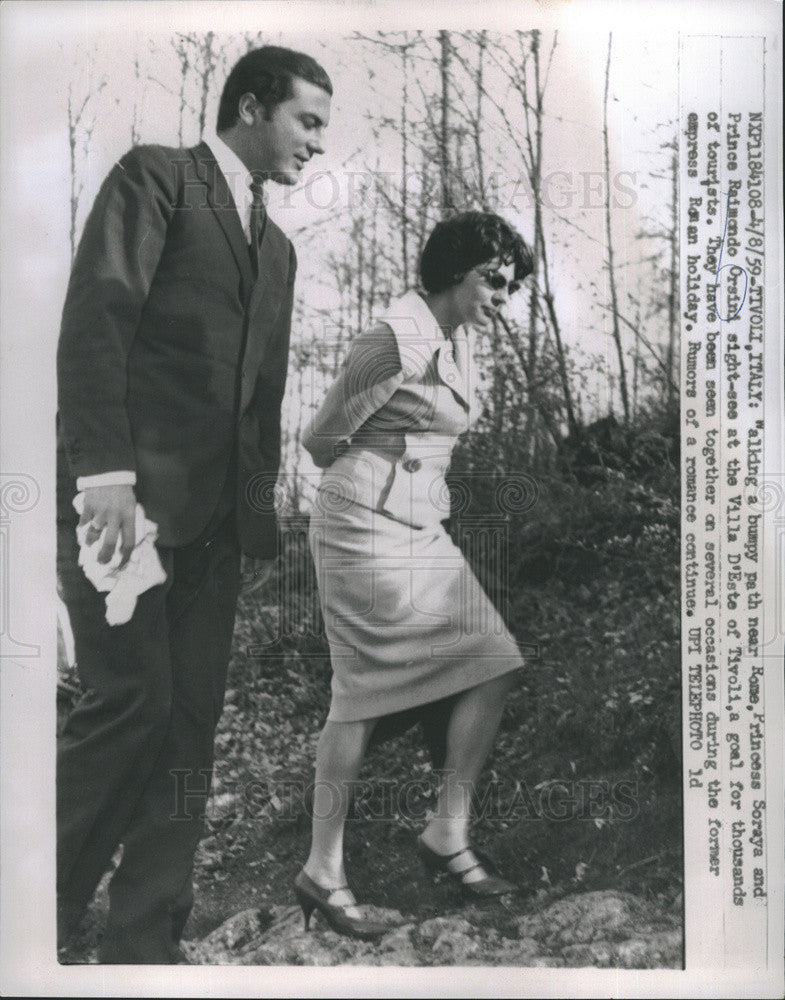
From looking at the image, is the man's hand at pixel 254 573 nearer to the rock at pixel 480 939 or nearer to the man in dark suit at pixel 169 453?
the man in dark suit at pixel 169 453

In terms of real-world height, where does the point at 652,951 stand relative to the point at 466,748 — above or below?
below

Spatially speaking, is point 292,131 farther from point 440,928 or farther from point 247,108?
point 440,928

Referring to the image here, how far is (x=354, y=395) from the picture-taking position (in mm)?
2551

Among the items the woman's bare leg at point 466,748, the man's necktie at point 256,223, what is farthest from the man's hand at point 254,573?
the man's necktie at point 256,223

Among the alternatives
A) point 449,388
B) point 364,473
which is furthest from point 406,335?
point 364,473

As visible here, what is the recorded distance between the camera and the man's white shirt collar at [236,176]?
2.55 m

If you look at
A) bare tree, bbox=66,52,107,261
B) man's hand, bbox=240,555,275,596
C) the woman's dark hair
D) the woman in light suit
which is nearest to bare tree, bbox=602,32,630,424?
the woman's dark hair

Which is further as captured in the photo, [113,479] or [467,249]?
[467,249]

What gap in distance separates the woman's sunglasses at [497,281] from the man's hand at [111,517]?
1106mm

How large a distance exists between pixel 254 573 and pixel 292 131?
1.21 metres

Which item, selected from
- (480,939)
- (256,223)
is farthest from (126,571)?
(480,939)

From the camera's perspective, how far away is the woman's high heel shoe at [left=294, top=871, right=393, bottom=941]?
2.55 metres

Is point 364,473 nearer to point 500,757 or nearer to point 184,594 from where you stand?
point 184,594

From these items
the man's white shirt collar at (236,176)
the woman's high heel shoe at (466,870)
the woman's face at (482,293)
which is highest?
the man's white shirt collar at (236,176)
